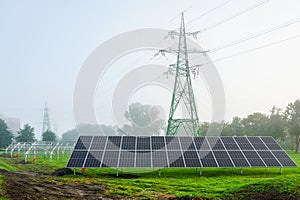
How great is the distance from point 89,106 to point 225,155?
1056cm

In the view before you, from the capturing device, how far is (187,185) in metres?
17.7

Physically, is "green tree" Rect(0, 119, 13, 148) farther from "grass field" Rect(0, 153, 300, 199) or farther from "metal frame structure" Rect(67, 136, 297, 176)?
"grass field" Rect(0, 153, 300, 199)

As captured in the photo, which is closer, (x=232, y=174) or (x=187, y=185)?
(x=187, y=185)

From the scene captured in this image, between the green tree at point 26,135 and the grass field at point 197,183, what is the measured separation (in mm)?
54429

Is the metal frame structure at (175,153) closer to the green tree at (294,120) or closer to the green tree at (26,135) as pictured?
the green tree at (294,120)

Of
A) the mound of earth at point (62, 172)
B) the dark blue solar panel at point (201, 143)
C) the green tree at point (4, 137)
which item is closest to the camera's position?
the mound of earth at point (62, 172)

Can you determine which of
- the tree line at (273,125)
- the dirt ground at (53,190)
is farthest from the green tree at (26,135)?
the dirt ground at (53,190)

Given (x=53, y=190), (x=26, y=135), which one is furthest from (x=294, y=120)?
(x=26, y=135)

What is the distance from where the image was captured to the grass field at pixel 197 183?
585 inches

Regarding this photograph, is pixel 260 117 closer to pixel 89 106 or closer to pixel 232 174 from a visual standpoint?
pixel 232 174

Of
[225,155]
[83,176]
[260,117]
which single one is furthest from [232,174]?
[260,117]

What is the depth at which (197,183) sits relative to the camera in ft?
60.0

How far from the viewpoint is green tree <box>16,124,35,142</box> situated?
72.1m

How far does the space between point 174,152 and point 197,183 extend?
4529mm
